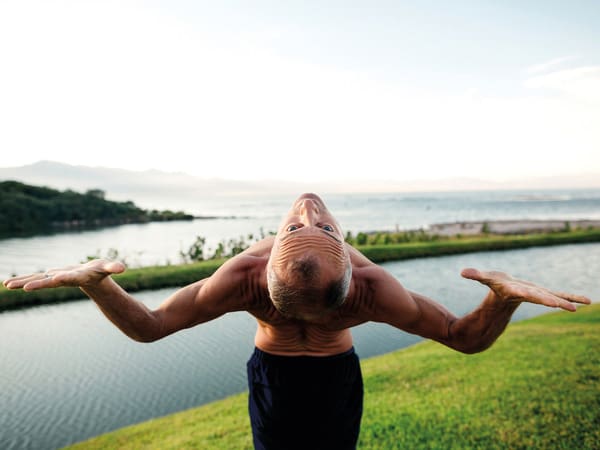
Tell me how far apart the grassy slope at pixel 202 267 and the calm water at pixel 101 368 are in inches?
24.0

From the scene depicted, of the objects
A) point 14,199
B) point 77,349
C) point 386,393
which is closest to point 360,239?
point 77,349

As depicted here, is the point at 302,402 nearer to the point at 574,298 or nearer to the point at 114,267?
the point at 114,267

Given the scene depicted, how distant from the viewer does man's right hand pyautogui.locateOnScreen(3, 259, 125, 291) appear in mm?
1255

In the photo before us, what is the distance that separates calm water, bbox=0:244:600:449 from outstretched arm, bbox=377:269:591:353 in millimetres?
5058

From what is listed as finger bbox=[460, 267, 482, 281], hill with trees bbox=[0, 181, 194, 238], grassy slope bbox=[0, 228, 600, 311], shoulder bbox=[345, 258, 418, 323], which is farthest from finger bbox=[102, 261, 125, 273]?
hill with trees bbox=[0, 181, 194, 238]

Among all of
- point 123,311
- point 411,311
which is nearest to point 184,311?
point 123,311

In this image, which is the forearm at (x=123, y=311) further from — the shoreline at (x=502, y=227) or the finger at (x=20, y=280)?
the shoreline at (x=502, y=227)

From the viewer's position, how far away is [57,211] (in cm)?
2842

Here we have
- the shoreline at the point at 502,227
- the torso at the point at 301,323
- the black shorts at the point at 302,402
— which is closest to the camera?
the torso at the point at 301,323

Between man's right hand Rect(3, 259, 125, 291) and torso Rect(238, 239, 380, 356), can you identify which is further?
torso Rect(238, 239, 380, 356)

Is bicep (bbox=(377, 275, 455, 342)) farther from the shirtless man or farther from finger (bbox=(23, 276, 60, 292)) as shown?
finger (bbox=(23, 276, 60, 292))

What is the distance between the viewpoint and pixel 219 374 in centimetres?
674

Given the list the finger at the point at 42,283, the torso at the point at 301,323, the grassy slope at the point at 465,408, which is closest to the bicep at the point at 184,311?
the torso at the point at 301,323

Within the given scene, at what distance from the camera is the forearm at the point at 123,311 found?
53.4 inches
